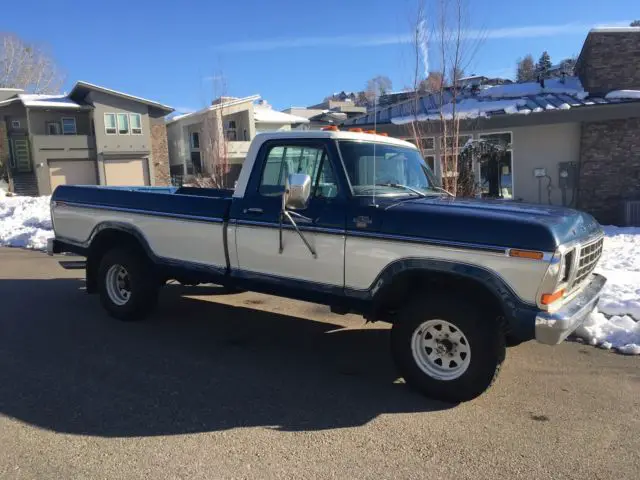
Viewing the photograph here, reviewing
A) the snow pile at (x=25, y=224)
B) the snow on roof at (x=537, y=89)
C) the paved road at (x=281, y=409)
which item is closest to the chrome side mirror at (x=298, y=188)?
the paved road at (x=281, y=409)

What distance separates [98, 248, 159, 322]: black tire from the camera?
6.00 metres

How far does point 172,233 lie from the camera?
18.5 ft

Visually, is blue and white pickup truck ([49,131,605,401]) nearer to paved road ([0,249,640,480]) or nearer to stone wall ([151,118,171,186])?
paved road ([0,249,640,480])

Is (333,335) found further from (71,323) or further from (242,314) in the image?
(71,323)

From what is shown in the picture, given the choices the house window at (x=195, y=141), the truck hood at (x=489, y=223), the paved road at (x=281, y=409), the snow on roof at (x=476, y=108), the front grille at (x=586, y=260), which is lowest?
the paved road at (x=281, y=409)

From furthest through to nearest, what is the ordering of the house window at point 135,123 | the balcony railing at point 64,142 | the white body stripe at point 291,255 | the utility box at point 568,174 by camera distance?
the house window at point 135,123 < the balcony railing at point 64,142 < the utility box at point 568,174 < the white body stripe at point 291,255

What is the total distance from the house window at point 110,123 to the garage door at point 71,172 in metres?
2.41

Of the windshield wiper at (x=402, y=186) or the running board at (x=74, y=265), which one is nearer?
the windshield wiper at (x=402, y=186)

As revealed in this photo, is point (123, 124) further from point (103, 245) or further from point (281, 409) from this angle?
point (281, 409)

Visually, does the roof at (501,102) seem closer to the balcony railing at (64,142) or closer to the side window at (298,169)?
the side window at (298,169)

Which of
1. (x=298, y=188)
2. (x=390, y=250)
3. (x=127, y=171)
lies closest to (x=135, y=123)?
(x=127, y=171)

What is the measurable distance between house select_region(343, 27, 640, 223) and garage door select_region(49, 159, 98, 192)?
2792 centimetres

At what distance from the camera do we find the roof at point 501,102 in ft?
42.9

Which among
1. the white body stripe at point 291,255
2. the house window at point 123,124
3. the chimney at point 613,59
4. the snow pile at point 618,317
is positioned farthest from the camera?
the house window at point 123,124
